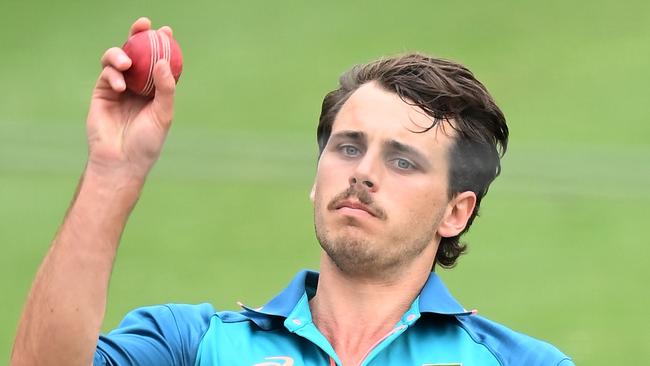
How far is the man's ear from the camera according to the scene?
5.04m

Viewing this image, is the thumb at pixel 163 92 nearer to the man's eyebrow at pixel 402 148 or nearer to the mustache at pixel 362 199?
the mustache at pixel 362 199

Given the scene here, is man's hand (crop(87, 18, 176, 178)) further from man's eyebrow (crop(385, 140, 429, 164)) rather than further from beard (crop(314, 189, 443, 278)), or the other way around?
man's eyebrow (crop(385, 140, 429, 164))

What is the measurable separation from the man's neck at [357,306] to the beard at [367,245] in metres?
0.04

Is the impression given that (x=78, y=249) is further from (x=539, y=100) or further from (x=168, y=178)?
(x=539, y=100)

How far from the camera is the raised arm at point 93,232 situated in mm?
4094

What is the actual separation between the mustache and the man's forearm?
77 cm

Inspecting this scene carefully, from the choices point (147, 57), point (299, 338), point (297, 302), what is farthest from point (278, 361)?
point (147, 57)

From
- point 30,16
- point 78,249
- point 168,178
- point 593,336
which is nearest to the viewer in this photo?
point 78,249

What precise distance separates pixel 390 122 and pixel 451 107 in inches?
9.8

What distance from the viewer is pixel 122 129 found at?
4.23 metres

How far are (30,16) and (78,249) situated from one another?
7.72 metres

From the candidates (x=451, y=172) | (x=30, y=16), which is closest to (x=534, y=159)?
(x=30, y=16)

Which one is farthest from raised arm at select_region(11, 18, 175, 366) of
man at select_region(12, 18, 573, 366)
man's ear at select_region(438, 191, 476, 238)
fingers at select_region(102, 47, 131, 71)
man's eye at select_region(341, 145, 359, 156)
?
Result: man's ear at select_region(438, 191, 476, 238)

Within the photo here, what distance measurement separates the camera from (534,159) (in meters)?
9.77
